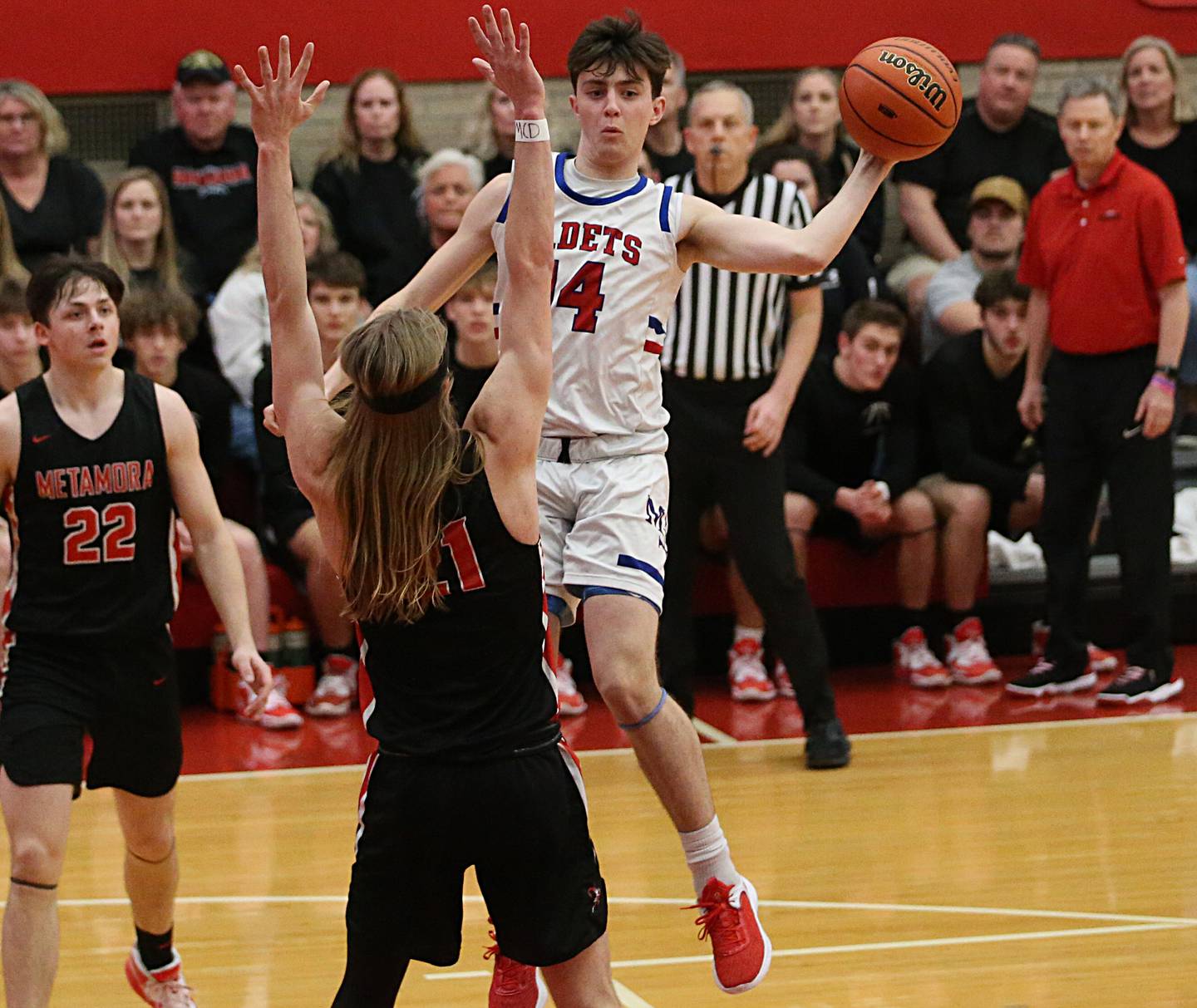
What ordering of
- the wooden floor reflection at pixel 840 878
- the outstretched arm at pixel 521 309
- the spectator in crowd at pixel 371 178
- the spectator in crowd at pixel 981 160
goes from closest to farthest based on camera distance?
the outstretched arm at pixel 521 309 < the wooden floor reflection at pixel 840 878 < the spectator in crowd at pixel 371 178 < the spectator in crowd at pixel 981 160

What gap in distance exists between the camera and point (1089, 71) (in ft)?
35.0

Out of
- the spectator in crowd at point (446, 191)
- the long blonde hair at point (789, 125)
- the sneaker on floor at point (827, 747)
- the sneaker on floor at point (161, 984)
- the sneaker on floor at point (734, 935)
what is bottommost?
the sneaker on floor at point (827, 747)

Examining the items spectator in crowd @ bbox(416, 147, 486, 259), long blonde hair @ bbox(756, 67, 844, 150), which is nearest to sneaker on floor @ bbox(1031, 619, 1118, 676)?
long blonde hair @ bbox(756, 67, 844, 150)

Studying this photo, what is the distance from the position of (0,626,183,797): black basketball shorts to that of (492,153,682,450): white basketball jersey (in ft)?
3.68

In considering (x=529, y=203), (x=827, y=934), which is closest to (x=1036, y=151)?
(x=827, y=934)

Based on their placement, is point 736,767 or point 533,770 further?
point 736,767

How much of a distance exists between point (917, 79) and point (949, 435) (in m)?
4.34

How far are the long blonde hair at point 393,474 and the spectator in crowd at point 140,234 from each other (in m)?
5.19

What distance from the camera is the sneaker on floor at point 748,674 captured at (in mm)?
8039

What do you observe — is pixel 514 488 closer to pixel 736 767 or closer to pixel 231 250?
pixel 736 767

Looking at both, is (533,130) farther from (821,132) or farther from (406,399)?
(821,132)

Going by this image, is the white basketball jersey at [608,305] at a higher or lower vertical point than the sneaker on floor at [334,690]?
higher

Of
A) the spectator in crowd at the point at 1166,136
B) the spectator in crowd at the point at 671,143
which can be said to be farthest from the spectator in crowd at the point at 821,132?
the spectator in crowd at the point at 1166,136

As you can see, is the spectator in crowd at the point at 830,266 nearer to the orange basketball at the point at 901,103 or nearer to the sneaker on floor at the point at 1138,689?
the sneaker on floor at the point at 1138,689
